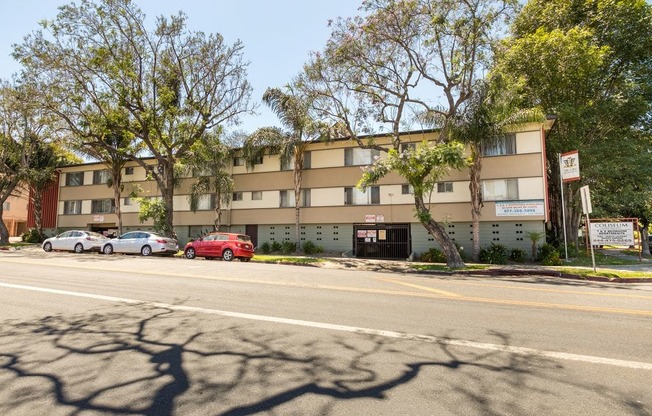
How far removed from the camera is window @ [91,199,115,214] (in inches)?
1329

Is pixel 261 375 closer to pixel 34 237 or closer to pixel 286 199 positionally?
pixel 286 199

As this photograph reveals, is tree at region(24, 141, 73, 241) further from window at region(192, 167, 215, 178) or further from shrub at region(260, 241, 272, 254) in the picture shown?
shrub at region(260, 241, 272, 254)

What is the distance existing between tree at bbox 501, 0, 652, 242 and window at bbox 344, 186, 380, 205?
1014 cm

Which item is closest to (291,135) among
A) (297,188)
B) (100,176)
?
(297,188)

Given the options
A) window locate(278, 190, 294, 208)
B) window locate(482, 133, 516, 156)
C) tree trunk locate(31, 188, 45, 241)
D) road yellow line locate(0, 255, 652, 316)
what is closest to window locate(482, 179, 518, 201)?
window locate(482, 133, 516, 156)

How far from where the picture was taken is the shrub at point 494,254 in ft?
67.9

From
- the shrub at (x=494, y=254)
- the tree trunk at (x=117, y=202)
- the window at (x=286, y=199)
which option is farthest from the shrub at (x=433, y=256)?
the tree trunk at (x=117, y=202)

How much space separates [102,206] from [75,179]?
4.47 m

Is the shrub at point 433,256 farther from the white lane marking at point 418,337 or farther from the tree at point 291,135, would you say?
the white lane marking at point 418,337

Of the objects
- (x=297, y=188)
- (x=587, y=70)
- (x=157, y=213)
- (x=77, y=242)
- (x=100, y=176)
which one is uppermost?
(x=587, y=70)

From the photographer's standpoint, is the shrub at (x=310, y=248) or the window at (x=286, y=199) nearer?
the shrub at (x=310, y=248)

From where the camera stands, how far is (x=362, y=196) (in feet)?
84.2

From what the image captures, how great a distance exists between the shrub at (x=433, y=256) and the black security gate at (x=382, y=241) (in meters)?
2.09

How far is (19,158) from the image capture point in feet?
105
